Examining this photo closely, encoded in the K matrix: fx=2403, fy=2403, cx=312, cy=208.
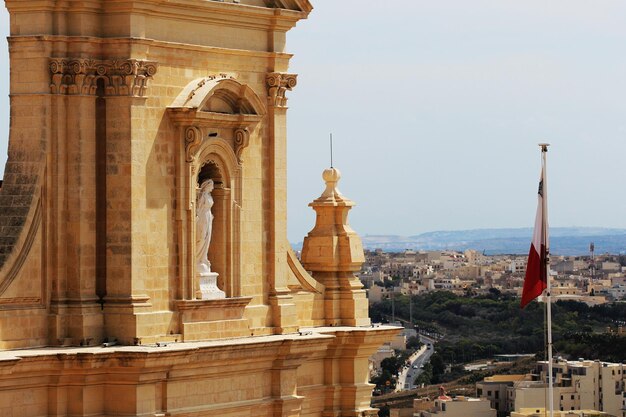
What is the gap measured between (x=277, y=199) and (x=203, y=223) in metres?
1.95

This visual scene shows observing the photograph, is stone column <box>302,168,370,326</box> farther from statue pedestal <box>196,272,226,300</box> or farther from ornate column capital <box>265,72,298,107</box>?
statue pedestal <box>196,272,226,300</box>

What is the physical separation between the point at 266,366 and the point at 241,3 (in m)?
4.72

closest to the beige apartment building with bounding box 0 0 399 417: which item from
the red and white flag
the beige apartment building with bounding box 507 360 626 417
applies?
the red and white flag

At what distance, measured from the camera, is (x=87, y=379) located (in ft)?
92.1

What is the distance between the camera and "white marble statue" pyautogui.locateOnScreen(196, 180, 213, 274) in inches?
1184

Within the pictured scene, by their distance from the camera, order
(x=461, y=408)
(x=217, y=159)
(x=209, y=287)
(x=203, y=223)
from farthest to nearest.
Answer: (x=461, y=408) < (x=217, y=159) < (x=209, y=287) < (x=203, y=223)

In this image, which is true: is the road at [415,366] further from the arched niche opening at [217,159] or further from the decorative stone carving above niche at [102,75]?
the decorative stone carving above niche at [102,75]

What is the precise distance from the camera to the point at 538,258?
32.2 meters

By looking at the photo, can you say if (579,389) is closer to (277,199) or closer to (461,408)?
(461,408)

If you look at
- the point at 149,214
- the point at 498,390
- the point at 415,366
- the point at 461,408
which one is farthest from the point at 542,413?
the point at 415,366

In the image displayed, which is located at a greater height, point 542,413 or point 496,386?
point 496,386

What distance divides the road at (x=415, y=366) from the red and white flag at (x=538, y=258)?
8239 centimetres

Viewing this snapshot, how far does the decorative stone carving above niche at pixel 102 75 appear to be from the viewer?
92.2 feet

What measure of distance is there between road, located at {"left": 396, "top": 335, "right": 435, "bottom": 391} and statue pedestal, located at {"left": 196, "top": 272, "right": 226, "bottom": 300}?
84492 mm
